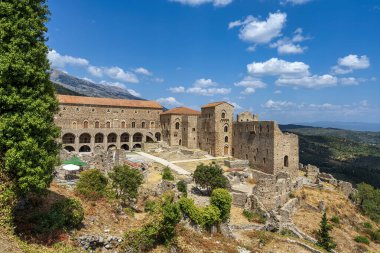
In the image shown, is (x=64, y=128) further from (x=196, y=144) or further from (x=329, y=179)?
(x=329, y=179)

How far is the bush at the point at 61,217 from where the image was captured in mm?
12625

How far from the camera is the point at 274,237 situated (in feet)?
69.8

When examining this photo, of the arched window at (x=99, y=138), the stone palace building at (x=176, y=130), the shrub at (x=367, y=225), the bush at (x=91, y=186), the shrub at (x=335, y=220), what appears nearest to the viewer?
the bush at (x=91, y=186)

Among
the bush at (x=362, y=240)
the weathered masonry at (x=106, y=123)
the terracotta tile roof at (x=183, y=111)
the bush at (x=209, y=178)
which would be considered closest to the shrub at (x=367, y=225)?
the bush at (x=362, y=240)

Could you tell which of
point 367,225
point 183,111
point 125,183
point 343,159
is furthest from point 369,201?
point 343,159

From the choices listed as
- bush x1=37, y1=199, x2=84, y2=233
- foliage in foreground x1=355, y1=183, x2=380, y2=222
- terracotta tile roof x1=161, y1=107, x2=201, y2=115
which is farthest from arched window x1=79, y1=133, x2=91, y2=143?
foliage in foreground x1=355, y1=183, x2=380, y2=222

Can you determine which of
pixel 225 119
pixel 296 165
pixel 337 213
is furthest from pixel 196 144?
pixel 337 213

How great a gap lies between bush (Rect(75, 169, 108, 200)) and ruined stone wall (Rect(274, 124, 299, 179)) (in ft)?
93.2

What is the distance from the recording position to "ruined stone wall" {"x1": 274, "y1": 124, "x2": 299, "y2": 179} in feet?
139

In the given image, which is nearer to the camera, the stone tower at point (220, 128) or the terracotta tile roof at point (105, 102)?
the stone tower at point (220, 128)

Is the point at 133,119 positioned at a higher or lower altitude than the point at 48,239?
higher

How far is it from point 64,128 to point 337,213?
4803 centimetres

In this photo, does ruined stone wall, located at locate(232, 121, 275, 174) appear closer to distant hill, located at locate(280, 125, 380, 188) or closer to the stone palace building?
the stone palace building

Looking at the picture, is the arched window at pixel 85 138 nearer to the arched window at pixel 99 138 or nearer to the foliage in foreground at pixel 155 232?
the arched window at pixel 99 138
